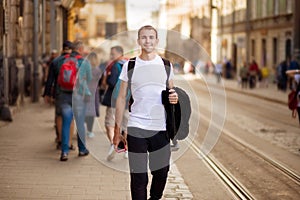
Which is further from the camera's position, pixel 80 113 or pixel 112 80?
pixel 80 113

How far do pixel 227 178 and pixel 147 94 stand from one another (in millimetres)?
3763

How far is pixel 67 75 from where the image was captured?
11.2 metres

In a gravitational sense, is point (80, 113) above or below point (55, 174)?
above

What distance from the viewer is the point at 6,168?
10453 mm

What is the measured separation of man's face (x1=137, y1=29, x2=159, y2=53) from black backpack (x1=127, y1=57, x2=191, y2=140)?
0.18 meters

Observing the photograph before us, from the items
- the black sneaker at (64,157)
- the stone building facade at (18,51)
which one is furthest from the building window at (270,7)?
the black sneaker at (64,157)

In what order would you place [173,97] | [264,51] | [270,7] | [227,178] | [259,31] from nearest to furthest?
[173,97] < [227,178] < [270,7] < [264,51] < [259,31]

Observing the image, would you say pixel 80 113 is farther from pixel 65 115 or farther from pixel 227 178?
pixel 227 178

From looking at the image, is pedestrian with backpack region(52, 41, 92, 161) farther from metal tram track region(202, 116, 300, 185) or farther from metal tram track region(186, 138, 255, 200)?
Answer: metal tram track region(202, 116, 300, 185)

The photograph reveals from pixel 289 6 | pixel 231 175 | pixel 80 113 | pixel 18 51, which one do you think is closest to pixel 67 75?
pixel 80 113

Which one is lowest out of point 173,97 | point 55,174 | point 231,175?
point 231,175

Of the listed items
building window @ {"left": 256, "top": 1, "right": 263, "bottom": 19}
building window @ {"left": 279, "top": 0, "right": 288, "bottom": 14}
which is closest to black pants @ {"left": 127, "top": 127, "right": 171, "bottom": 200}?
building window @ {"left": 279, "top": 0, "right": 288, "bottom": 14}

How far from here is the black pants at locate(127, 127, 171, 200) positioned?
268 inches

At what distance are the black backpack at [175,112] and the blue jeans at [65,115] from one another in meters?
4.34
